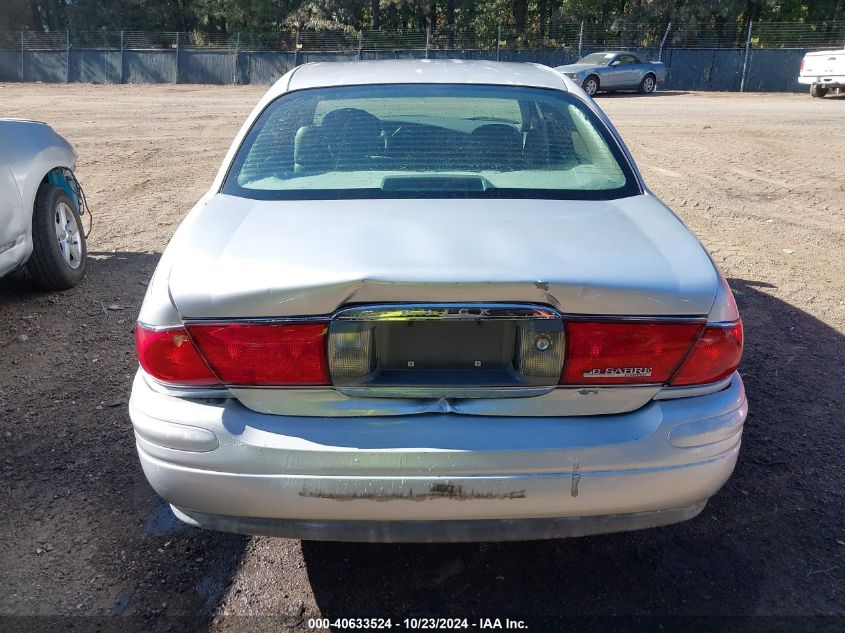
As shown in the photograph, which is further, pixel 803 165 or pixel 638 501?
pixel 803 165

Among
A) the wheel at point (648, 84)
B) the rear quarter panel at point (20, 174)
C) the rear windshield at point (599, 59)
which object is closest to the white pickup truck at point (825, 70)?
the wheel at point (648, 84)

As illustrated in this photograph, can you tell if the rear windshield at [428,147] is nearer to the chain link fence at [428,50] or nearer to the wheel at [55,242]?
the wheel at [55,242]

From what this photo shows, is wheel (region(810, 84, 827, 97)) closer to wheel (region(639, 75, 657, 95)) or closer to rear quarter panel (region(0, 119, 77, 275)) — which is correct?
wheel (region(639, 75, 657, 95))

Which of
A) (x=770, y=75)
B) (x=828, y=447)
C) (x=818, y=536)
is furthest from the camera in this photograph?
(x=770, y=75)

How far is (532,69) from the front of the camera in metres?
3.93

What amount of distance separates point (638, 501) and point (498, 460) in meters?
0.44

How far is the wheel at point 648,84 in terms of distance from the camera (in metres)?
25.9

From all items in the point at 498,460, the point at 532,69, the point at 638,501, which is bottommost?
the point at 638,501

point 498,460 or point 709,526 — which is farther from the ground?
point 498,460

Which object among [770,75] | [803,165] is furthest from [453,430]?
[770,75]

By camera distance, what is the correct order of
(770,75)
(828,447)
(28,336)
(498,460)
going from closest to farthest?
(498,460)
(828,447)
(28,336)
(770,75)

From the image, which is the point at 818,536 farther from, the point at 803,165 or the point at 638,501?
the point at 803,165

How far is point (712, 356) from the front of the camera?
2268 millimetres

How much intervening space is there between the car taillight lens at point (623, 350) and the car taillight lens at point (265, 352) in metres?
0.70
